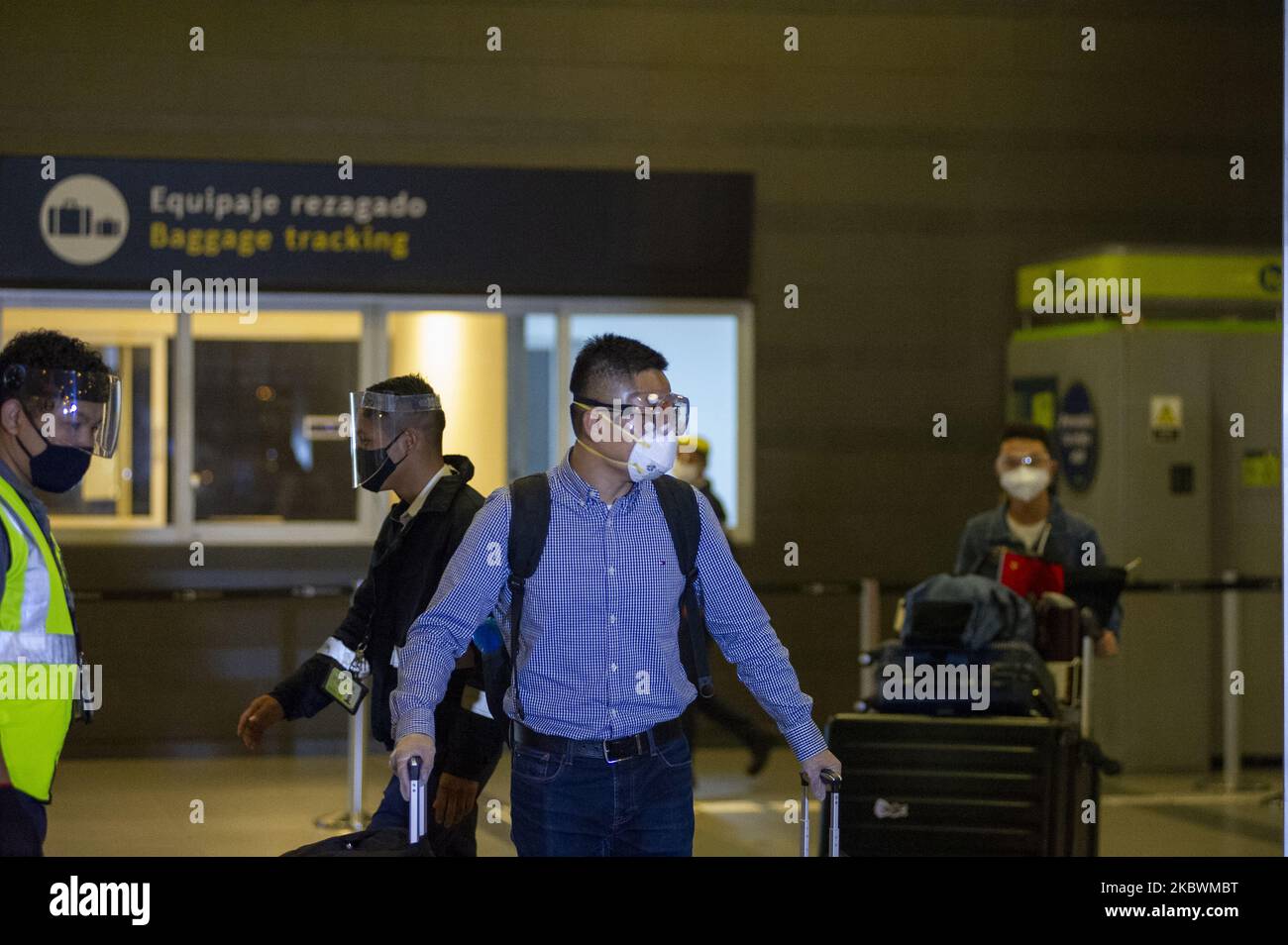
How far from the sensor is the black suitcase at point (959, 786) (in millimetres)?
5391

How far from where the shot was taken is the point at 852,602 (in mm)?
9688

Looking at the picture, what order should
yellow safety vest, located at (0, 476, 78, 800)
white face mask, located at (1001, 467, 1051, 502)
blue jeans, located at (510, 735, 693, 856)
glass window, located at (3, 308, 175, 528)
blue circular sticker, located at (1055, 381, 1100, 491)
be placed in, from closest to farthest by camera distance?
yellow safety vest, located at (0, 476, 78, 800)
blue jeans, located at (510, 735, 693, 856)
white face mask, located at (1001, 467, 1051, 502)
blue circular sticker, located at (1055, 381, 1100, 491)
glass window, located at (3, 308, 175, 528)

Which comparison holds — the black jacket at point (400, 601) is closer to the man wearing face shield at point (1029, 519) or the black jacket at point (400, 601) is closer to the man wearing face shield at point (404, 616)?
the man wearing face shield at point (404, 616)

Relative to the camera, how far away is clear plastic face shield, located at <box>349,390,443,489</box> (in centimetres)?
467

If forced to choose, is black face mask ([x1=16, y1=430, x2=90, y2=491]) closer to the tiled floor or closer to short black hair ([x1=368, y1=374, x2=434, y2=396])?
short black hair ([x1=368, y1=374, x2=434, y2=396])

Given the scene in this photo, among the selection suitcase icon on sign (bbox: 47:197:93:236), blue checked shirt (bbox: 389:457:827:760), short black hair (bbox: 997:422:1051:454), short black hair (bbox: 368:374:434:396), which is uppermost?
suitcase icon on sign (bbox: 47:197:93:236)

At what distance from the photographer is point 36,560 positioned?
147 inches

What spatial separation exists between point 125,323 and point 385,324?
1.37 metres

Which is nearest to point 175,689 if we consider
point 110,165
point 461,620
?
point 110,165

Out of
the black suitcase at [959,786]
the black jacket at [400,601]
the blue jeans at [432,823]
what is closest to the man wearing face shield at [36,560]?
the black jacket at [400,601]

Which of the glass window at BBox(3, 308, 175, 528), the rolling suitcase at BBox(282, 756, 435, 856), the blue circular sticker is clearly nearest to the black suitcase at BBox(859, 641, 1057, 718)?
the rolling suitcase at BBox(282, 756, 435, 856)

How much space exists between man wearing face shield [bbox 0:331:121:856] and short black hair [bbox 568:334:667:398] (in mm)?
1128

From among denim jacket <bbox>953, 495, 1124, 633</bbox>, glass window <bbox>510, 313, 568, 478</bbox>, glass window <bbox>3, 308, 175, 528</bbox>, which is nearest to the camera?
denim jacket <bbox>953, 495, 1124, 633</bbox>

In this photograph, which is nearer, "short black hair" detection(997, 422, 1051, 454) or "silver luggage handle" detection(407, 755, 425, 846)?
"silver luggage handle" detection(407, 755, 425, 846)
